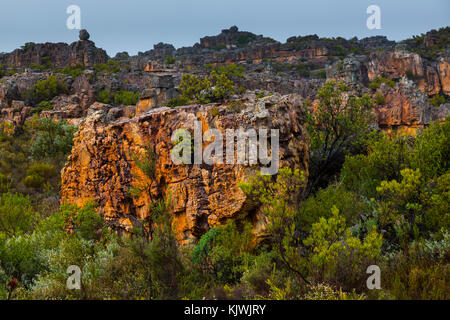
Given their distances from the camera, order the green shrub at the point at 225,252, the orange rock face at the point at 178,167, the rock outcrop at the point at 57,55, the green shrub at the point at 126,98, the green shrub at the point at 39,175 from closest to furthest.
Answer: the green shrub at the point at 225,252 → the orange rock face at the point at 178,167 → the green shrub at the point at 39,175 → the green shrub at the point at 126,98 → the rock outcrop at the point at 57,55

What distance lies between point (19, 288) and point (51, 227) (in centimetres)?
369

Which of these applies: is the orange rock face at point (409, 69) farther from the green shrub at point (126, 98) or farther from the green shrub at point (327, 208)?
the green shrub at point (327, 208)

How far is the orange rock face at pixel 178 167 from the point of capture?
8281mm

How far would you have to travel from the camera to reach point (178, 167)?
29.6 feet

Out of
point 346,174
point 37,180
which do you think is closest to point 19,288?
point 346,174

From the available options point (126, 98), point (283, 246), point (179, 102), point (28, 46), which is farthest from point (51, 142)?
point (28, 46)

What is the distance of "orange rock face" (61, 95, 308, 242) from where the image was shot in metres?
8.28

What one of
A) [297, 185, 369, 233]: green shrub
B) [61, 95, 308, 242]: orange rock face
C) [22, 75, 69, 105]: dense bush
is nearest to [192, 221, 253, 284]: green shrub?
[61, 95, 308, 242]: orange rock face

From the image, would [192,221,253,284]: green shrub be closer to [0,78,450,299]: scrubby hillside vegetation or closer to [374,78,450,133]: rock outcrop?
[0,78,450,299]: scrubby hillside vegetation

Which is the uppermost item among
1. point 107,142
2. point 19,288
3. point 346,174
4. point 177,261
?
point 107,142

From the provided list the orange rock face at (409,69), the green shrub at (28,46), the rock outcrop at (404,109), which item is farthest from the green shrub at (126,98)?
the orange rock face at (409,69)

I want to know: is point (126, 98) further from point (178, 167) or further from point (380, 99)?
point (178, 167)
